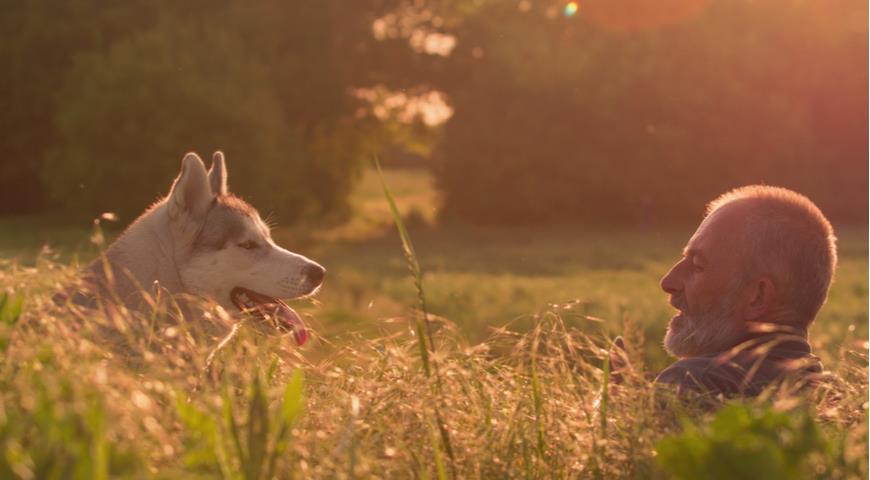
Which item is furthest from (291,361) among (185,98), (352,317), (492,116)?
(492,116)

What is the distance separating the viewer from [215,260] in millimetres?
6840

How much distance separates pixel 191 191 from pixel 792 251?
3.99m

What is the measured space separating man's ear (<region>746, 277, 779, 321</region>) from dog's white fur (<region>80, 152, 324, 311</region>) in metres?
3.31

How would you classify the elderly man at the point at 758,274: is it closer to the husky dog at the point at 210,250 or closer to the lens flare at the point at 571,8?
the husky dog at the point at 210,250

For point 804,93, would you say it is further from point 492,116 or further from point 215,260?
point 215,260

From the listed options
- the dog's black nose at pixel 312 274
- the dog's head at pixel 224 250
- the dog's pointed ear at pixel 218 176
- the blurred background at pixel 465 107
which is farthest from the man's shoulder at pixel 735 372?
the blurred background at pixel 465 107

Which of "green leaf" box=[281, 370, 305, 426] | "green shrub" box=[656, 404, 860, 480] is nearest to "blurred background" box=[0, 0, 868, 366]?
"green leaf" box=[281, 370, 305, 426]

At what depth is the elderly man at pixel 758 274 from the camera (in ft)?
13.2

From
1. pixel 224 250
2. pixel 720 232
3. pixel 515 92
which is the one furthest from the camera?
pixel 515 92

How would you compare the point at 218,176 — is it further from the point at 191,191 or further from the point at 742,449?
the point at 742,449

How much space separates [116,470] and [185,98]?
34336 mm

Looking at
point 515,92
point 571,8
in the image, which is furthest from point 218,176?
point 571,8

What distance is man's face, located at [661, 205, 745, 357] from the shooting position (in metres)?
4.11

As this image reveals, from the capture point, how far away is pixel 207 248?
22.3 ft
